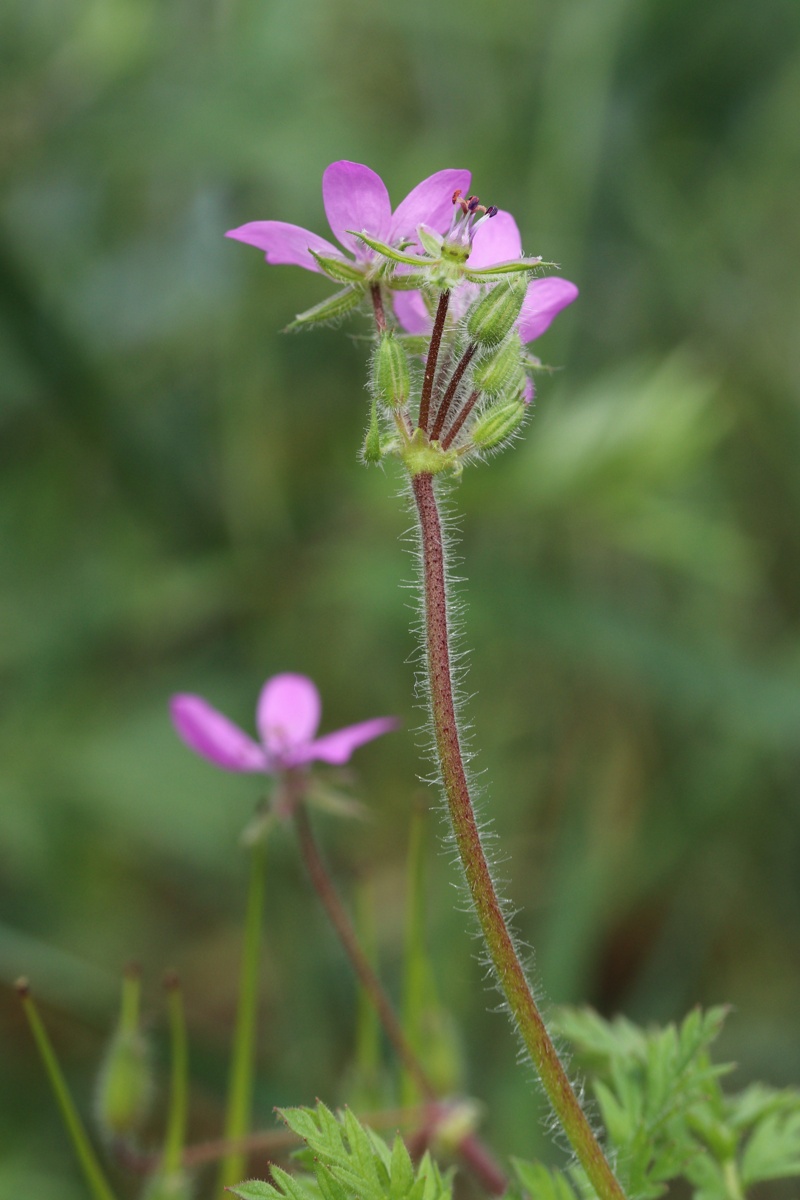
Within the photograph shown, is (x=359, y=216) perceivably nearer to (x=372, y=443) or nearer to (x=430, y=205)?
(x=430, y=205)

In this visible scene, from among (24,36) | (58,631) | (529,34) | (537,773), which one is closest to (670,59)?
(529,34)

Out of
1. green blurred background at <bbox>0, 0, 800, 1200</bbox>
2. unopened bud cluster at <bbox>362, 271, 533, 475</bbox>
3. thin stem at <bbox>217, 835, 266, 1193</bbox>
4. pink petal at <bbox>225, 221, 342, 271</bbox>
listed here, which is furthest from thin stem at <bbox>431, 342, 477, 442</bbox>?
green blurred background at <bbox>0, 0, 800, 1200</bbox>

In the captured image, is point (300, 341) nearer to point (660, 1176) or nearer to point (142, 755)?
point (142, 755)

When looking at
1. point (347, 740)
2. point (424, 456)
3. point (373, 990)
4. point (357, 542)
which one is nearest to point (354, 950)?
point (373, 990)

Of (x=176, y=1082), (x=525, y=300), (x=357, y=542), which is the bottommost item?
(x=176, y=1082)

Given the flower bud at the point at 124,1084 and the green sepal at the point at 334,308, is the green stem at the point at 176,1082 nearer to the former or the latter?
the flower bud at the point at 124,1084

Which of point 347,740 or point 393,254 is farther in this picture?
point 347,740

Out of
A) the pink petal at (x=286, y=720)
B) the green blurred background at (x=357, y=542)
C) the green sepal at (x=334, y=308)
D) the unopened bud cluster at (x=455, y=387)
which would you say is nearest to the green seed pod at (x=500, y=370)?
the unopened bud cluster at (x=455, y=387)
